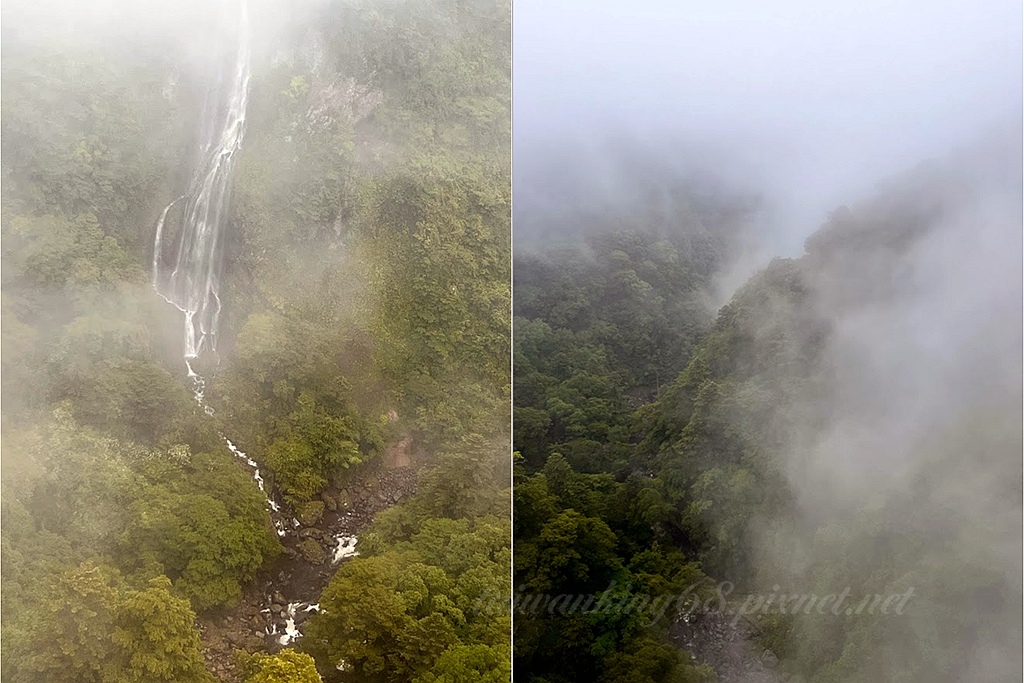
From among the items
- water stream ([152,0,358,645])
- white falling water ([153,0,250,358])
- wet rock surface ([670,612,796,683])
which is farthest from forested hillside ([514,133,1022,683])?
white falling water ([153,0,250,358])

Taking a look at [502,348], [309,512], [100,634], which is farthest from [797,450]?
[100,634]

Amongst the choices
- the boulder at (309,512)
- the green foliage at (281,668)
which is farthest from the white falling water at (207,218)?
the green foliage at (281,668)

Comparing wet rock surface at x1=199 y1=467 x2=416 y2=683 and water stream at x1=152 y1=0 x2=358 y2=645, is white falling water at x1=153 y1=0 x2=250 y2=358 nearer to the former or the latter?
water stream at x1=152 y1=0 x2=358 y2=645

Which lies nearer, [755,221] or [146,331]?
[146,331]

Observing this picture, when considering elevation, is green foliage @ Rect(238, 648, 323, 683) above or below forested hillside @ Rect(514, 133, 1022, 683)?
below

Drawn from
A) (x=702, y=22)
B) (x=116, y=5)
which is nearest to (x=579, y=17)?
(x=702, y=22)

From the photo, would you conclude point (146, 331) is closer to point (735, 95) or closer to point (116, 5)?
point (116, 5)
